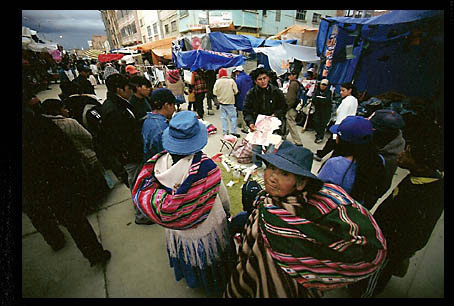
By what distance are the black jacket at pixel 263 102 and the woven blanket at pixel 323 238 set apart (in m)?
2.77

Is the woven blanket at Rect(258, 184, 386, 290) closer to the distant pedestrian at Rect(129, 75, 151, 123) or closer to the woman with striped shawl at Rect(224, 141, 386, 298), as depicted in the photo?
the woman with striped shawl at Rect(224, 141, 386, 298)

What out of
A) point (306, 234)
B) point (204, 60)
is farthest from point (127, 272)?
point (204, 60)

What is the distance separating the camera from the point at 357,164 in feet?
5.11

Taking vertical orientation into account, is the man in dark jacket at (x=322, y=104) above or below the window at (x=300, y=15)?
below

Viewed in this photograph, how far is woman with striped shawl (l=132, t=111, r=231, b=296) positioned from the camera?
1290 millimetres

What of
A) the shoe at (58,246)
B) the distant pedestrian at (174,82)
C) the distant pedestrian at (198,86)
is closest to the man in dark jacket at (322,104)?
the distant pedestrian at (198,86)

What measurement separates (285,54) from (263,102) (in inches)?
244

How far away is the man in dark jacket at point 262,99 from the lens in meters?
3.57

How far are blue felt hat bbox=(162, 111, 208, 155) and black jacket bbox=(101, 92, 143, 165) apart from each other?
134 cm

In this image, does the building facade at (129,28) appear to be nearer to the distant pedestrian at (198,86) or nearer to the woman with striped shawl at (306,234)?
the distant pedestrian at (198,86)

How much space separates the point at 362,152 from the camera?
5.11 feet

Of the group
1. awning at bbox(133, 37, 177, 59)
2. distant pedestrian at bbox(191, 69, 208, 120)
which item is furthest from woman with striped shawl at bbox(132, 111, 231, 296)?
awning at bbox(133, 37, 177, 59)

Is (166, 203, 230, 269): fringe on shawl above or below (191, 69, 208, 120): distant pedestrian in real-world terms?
below
